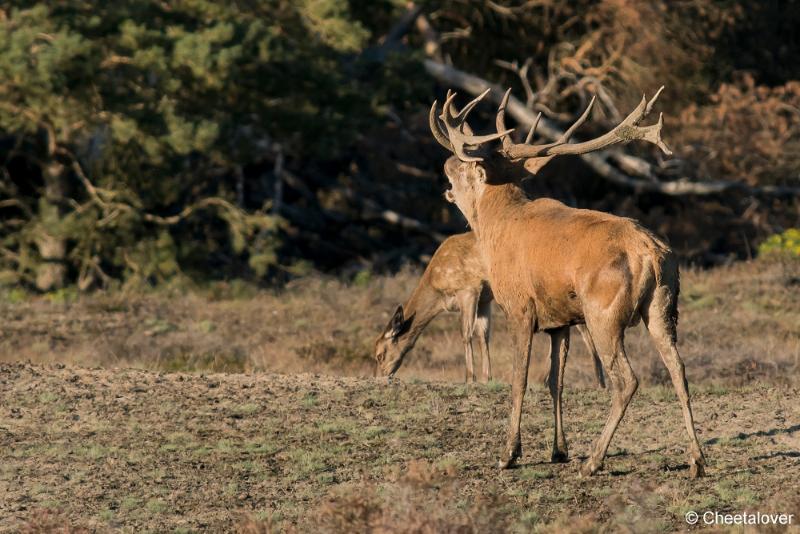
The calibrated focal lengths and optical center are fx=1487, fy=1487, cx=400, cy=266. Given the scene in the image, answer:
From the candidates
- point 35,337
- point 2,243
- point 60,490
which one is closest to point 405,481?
point 60,490

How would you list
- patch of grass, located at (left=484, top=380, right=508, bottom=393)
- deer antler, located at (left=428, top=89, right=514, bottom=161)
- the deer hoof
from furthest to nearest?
patch of grass, located at (left=484, top=380, right=508, bottom=393) → deer antler, located at (left=428, top=89, right=514, bottom=161) → the deer hoof

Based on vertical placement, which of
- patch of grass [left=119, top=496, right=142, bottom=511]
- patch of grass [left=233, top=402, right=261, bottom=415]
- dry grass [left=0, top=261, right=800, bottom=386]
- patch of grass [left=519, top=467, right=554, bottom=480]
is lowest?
dry grass [left=0, top=261, right=800, bottom=386]

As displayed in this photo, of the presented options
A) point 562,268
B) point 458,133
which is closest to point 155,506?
point 562,268

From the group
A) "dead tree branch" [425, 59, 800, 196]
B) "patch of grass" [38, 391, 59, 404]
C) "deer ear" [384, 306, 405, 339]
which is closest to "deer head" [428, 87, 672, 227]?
"patch of grass" [38, 391, 59, 404]

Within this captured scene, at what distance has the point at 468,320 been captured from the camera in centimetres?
1573

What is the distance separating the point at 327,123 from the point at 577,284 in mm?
16030

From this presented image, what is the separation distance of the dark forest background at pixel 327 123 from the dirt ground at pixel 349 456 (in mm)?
10203

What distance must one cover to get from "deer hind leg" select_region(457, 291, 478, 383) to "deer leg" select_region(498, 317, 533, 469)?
5.05 m

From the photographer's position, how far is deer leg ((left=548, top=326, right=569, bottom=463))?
34.3ft

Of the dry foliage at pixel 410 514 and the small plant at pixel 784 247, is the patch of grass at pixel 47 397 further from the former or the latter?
the small plant at pixel 784 247

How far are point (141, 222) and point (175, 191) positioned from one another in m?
0.77

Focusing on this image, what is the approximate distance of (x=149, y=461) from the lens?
11.1 metres

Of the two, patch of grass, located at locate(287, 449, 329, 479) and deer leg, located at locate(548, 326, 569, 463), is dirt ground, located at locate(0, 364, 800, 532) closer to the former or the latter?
patch of grass, located at locate(287, 449, 329, 479)

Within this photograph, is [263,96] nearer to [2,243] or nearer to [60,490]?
[2,243]
